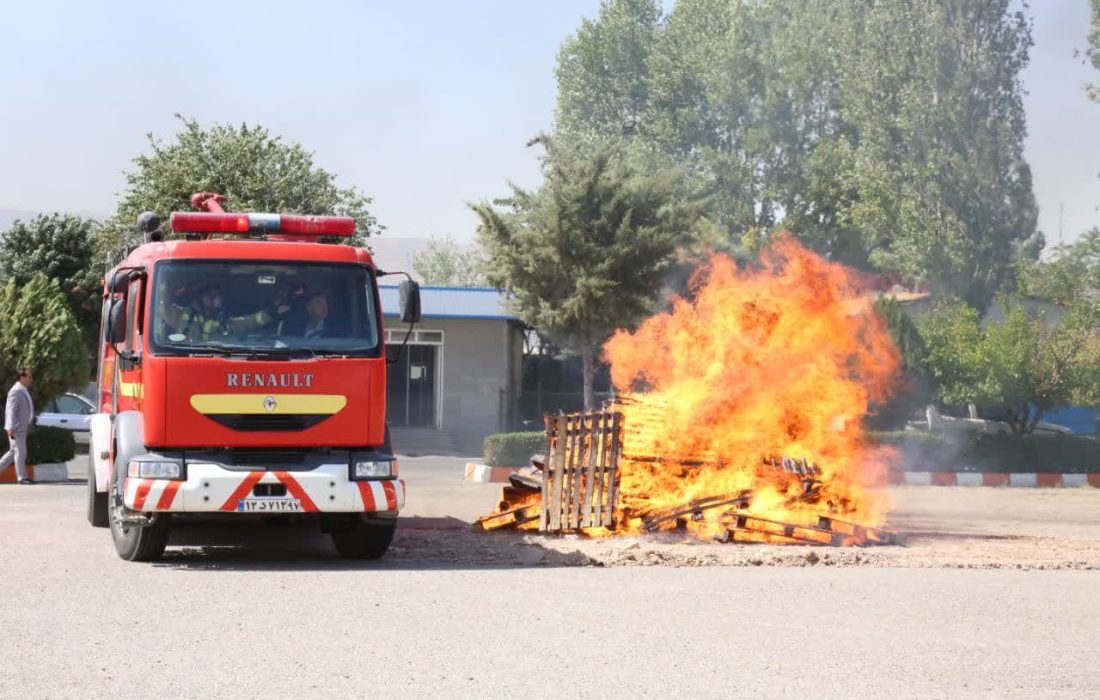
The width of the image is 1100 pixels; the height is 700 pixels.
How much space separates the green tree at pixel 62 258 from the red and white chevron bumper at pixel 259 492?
25.4m

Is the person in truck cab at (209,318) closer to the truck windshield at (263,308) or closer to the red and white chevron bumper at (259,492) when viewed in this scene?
the truck windshield at (263,308)

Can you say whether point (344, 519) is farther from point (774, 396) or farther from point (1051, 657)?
point (1051, 657)

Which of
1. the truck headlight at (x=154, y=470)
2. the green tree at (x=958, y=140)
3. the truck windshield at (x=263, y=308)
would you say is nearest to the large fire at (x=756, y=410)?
the truck windshield at (x=263, y=308)

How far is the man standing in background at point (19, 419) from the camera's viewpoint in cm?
2128

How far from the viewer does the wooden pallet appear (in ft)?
48.3

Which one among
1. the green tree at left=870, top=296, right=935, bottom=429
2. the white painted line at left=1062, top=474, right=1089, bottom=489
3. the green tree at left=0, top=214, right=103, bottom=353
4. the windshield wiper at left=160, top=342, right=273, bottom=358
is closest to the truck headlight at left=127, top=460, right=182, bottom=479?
the windshield wiper at left=160, top=342, right=273, bottom=358

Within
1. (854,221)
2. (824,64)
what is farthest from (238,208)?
(824,64)

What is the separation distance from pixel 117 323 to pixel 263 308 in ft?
4.81

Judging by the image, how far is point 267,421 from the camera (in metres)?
12.1

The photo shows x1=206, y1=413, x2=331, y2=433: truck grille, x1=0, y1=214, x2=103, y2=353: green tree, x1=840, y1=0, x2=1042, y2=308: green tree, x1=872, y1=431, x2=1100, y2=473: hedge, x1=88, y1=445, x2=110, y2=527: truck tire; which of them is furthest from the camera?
x1=840, y1=0, x2=1042, y2=308: green tree

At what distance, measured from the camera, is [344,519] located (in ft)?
42.2

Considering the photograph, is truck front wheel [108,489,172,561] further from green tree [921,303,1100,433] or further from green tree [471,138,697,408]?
green tree [921,303,1100,433]

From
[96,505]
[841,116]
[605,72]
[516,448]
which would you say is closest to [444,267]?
[605,72]

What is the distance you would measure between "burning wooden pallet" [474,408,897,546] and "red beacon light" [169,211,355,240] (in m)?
3.20
